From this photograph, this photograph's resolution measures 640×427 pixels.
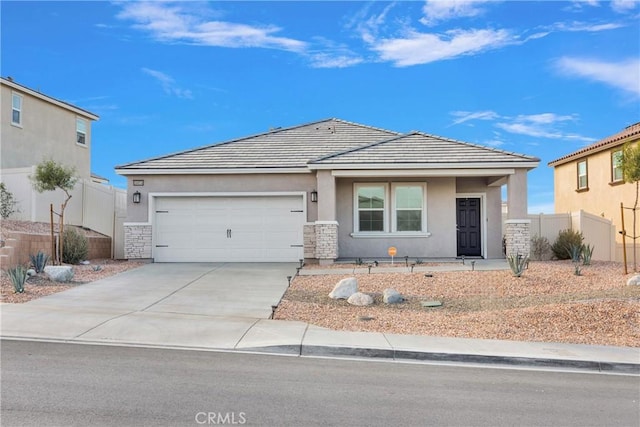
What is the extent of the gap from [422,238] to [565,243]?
4.81 meters

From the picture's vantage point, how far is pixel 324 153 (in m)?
19.2

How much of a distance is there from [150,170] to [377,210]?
26.2ft

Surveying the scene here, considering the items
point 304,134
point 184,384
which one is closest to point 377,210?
point 304,134

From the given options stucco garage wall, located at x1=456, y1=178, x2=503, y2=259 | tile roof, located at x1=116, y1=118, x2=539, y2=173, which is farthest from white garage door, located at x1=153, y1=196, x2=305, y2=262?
stucco garage wall, located at x1=456, y1=178, x2=503, y2=259

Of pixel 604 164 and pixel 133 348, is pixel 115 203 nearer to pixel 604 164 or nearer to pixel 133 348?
pixel 133 348

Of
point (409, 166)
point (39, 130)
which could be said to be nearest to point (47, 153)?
point (39, 130)

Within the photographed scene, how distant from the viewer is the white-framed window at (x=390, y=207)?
18.2 meters

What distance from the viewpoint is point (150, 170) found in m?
17.8

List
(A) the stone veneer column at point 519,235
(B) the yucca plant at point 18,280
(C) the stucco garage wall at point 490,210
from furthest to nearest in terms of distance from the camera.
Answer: (C) the stucco garage wall at point 490,210
(A) the stone veneer column at point 519,235
(B) the yucca plant at point 18,280

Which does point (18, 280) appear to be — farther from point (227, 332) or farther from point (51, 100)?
point (51, 100)

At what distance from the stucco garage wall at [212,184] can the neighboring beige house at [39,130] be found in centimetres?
861

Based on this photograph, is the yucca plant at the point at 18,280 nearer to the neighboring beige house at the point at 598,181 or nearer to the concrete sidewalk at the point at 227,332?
the concrete sidewalk at the point at 227,332

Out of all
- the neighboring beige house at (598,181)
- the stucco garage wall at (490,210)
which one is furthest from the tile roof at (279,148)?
the neighboring beige house at (598,181)

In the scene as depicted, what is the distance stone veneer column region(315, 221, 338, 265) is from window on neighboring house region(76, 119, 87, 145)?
17.5m
